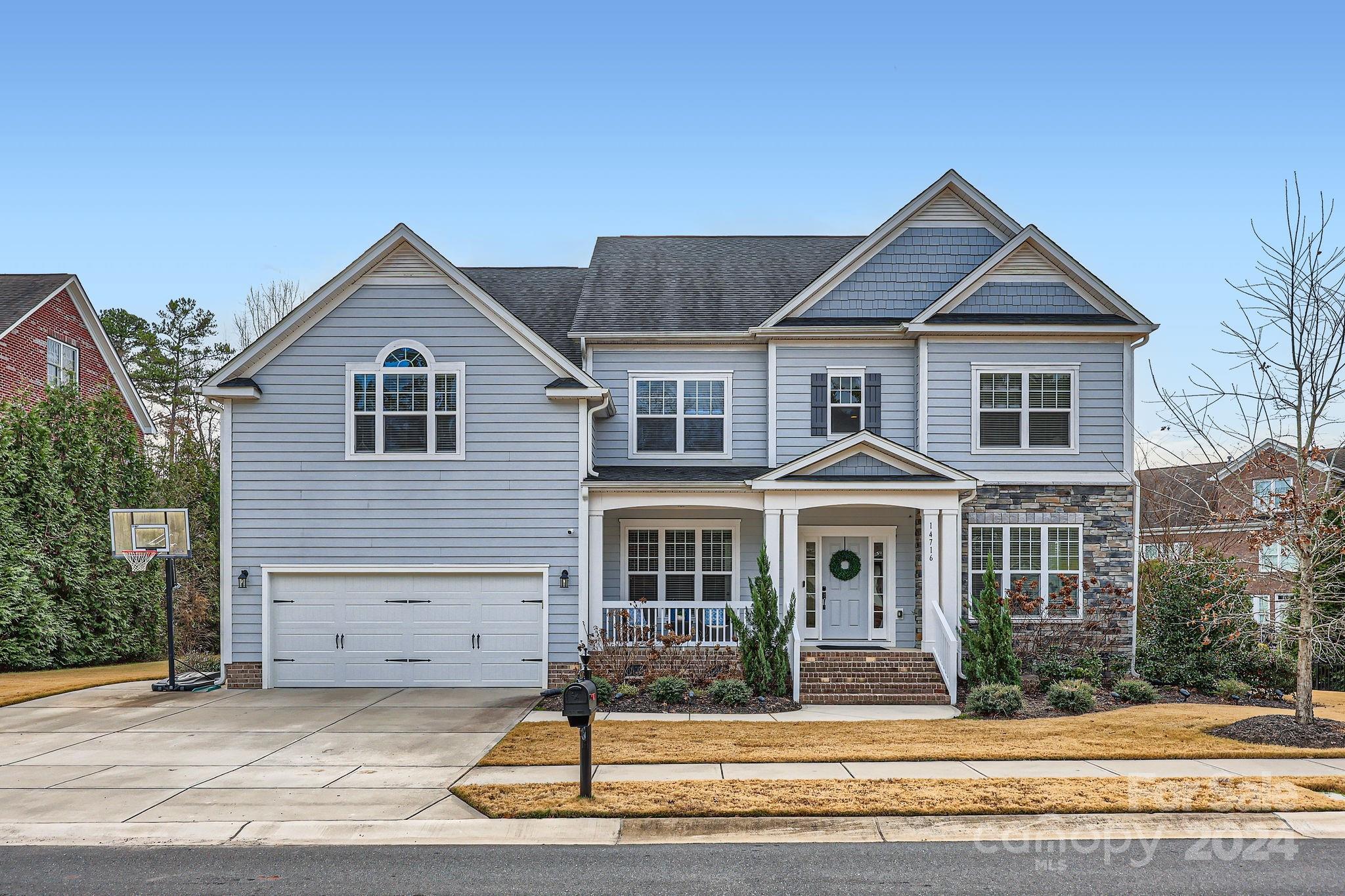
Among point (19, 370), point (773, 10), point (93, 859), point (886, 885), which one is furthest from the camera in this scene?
point (19, 370)

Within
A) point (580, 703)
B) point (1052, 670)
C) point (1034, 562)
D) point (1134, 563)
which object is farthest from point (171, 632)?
point (1134, 563)

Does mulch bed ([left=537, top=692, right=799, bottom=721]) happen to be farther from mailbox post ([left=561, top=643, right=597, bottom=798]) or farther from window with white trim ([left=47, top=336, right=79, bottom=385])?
window with white trim ([left=47, top=336, right=79, bottom=385])

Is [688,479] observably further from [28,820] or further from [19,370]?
[19,370]

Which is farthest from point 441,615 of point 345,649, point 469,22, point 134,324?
point 134,324

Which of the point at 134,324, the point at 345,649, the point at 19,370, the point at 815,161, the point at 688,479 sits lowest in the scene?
the point at 345,649

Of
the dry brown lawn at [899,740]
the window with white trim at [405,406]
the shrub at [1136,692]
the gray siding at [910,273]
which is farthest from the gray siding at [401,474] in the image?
the shrub at [1136,692]

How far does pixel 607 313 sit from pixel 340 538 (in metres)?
6.71

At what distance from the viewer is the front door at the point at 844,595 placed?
675 inches

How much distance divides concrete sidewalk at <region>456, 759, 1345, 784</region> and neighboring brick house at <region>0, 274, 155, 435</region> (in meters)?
19.3

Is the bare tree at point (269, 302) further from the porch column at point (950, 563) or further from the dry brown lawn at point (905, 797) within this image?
the dry brown lawn at point (905, 797)

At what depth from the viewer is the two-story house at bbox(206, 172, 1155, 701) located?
597 inches

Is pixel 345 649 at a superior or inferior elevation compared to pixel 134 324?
inferior

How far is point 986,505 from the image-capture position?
640 inches

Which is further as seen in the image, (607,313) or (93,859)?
(607,313)
